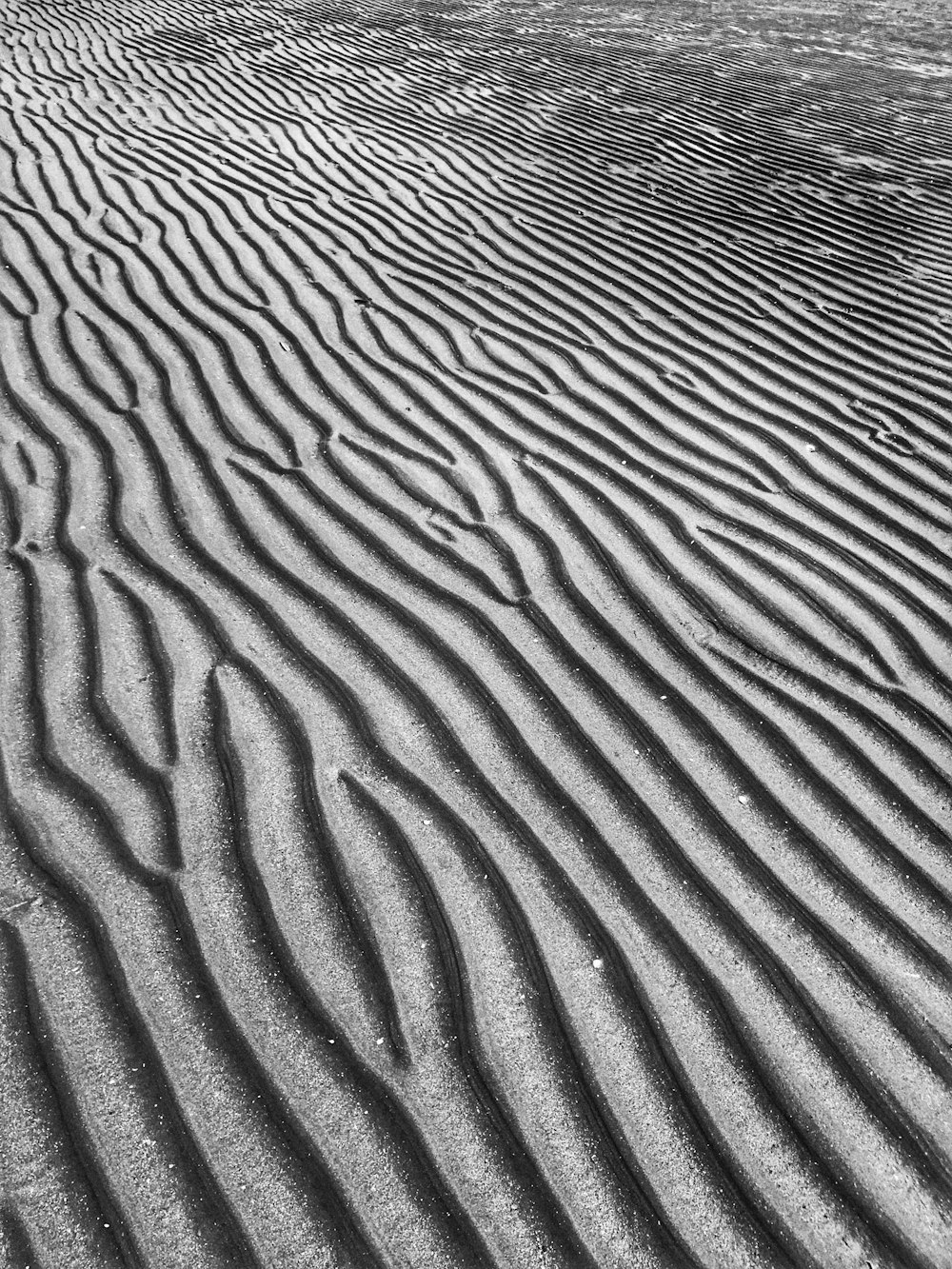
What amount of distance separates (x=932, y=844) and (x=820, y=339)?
3.09m

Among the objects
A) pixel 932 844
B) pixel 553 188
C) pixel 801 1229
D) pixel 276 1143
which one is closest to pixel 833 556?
pixel 932 844

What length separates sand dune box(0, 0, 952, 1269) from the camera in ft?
5.81

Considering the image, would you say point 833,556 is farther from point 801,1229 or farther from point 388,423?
point 801,1229

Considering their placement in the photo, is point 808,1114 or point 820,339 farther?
point 820,339

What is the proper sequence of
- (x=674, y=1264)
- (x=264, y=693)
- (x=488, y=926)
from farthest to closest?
(x=264, y=693) < (x=488, y=926) < (x=674, y=1264)

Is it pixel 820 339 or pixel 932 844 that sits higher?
pixel 820 339

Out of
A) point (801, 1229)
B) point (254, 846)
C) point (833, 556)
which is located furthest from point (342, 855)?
point (833, 556)

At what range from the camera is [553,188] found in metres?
6.30

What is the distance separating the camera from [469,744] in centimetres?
254

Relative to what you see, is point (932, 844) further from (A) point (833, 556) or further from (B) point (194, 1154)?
(B) point (194, 1154)

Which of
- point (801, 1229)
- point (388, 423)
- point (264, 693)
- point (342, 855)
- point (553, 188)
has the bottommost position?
point (801, 1229)

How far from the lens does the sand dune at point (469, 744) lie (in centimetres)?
177

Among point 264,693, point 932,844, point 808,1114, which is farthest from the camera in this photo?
point 264,693

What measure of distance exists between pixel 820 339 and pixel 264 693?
138 inches
